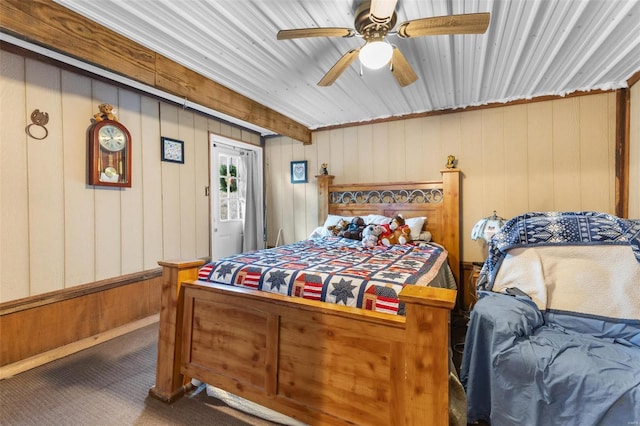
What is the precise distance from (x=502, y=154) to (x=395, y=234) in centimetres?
156

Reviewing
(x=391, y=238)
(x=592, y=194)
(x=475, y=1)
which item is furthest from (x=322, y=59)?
(x=592, y=194)

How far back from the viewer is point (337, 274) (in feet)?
5.49

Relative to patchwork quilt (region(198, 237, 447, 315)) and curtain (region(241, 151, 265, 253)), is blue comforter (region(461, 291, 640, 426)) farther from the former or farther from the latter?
curtain (region(241, 151, 265, 253))

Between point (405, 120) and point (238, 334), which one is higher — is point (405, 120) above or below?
above

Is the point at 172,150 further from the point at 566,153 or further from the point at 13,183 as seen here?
the point at 566,153

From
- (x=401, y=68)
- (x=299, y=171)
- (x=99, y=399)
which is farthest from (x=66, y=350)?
(x=401, y=68)

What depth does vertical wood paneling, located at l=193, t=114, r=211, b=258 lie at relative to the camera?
354cm

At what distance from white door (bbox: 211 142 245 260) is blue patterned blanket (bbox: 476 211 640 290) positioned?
323 centimetres

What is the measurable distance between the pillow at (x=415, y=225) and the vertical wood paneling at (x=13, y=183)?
346 centimetres

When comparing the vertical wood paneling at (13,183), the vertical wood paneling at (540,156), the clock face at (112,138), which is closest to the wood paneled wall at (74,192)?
the vertical wood paneling at (13,183)

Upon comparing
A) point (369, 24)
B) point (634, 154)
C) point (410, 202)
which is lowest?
point (410, 202)

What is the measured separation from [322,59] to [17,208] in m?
2.55

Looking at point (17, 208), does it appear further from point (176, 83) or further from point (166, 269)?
point (176, 83)

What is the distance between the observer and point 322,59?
7.27ft
